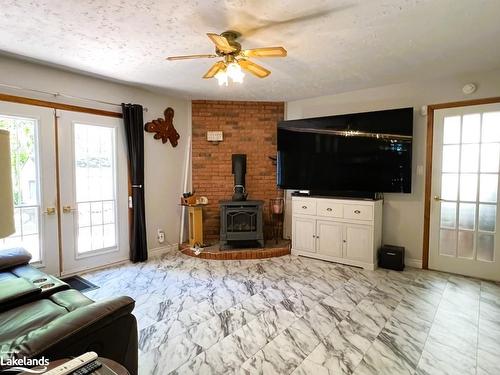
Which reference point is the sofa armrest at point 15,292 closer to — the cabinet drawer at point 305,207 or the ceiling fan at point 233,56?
the ceiling fan at point 233,56

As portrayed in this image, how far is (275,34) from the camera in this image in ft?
7.88

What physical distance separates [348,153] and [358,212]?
32.9 inches

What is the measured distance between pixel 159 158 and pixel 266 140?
1776mm

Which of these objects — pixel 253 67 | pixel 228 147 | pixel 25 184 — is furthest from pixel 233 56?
pixel 25 184

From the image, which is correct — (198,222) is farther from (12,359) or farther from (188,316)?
(12,359)

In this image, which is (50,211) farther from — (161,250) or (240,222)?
(240,222)

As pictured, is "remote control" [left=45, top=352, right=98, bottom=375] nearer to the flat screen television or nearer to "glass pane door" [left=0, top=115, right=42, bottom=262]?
"glass pane door" [left=0, top=115, right=42, bottom=262]

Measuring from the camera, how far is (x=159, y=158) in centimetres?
436

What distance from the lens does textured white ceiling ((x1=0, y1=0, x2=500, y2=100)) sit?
6.56ft

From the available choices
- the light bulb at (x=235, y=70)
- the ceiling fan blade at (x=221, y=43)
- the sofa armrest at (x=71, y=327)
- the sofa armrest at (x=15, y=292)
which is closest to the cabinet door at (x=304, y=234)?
the light bulb at (x=235, y=70)

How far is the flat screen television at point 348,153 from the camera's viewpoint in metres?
3.62

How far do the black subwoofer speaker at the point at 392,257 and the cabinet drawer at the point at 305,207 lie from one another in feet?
3.43

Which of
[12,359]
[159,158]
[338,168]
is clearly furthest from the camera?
[159,158]

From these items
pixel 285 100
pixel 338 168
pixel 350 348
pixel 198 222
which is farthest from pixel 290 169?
pixel 350 348
